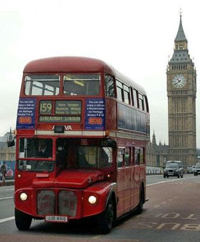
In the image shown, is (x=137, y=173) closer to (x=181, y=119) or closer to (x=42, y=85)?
(x=42, y=85)

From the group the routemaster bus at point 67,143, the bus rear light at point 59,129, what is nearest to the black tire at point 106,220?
the routemaster bus at point 67,143

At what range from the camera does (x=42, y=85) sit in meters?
13.5

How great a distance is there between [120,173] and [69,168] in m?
1.60

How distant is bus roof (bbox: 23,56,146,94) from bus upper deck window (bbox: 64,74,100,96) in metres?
0.13

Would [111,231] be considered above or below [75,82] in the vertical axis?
below

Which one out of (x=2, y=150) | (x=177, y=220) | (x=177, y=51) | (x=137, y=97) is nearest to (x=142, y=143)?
(x=137, y=97)

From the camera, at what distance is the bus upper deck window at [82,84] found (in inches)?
525

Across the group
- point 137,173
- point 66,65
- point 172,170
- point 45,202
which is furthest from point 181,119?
point 45,202

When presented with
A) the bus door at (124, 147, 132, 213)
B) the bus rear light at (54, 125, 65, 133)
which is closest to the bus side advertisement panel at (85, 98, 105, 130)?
the bus rear light at (54, 125, 65, 133)

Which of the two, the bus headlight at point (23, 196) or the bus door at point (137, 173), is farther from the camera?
the bus door at point (137, 173)

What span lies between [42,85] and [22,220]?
302 centimetres

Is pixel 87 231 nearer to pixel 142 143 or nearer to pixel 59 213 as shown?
pixel 59 213

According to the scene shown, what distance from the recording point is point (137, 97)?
1766cm

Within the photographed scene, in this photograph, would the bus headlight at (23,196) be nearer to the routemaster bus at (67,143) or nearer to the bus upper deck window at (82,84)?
the routemaster bus at (67,143)
